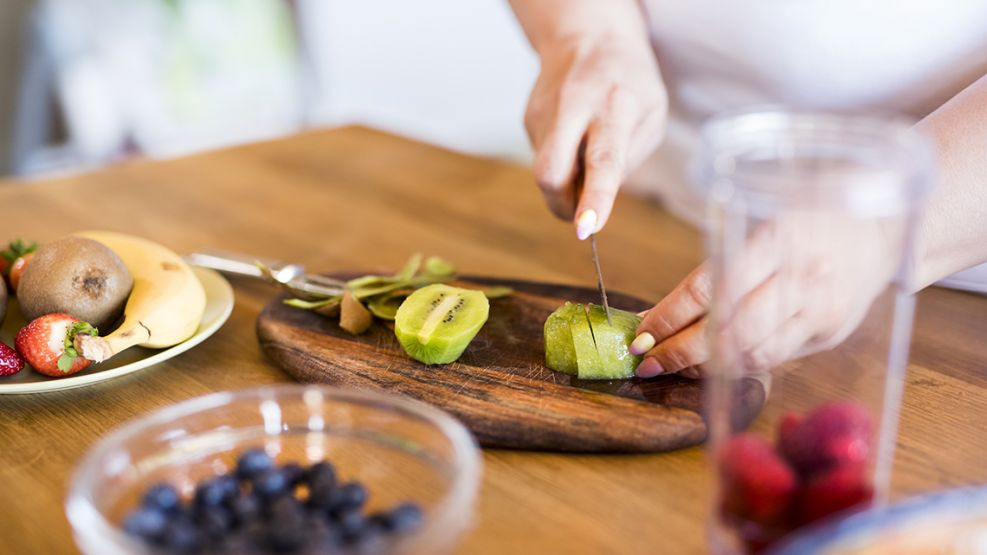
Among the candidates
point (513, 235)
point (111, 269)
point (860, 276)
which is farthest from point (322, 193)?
point (860, 276)

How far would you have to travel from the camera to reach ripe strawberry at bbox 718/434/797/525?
698mm

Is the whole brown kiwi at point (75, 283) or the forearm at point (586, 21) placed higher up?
the forearm at point (586, 21)

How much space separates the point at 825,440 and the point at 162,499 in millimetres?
500

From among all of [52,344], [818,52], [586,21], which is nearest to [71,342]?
[52,344]

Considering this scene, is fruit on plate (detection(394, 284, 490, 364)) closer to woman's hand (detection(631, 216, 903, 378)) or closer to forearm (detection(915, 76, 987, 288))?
woman's hand (detection(631, 216, 903, 378))

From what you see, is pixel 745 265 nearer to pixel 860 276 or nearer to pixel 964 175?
pixel 860 276

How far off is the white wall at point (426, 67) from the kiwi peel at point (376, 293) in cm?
192

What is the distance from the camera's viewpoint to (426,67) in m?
3.74

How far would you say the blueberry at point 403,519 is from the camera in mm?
736

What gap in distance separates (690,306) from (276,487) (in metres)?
0.46

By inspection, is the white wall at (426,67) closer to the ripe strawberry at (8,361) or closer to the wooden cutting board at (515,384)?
the wooden cutting board at (515,384)

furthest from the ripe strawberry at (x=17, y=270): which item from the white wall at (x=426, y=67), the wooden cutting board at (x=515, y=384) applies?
the white wall at (x=426, y=67)

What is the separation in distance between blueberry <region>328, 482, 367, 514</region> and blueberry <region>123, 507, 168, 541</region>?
125 mm

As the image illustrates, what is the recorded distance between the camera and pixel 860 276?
0.75 meters
